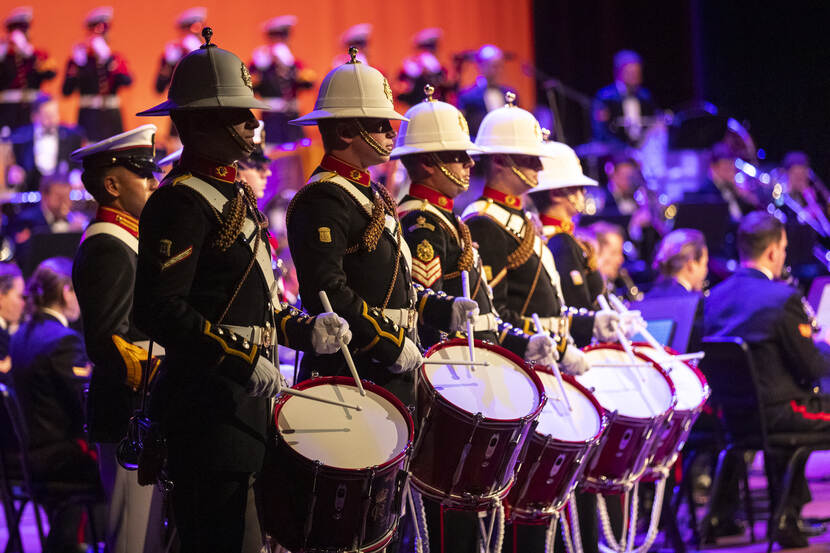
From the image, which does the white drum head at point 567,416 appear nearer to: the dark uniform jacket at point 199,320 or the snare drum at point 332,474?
the snare drum at point 332,474

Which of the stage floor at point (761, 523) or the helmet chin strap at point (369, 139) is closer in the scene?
the helmet chin strap at point (369, 139)

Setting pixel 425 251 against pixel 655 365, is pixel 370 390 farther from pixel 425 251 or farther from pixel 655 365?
pixel 655 365

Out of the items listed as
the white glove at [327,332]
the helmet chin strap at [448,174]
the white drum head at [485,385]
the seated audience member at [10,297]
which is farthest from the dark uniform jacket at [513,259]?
the seated audience member at [10,297]

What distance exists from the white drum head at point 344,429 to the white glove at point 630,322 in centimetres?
202

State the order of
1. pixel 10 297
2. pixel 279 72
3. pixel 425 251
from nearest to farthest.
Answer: pixel 425 251, pixel 10 297, pixel 279 72

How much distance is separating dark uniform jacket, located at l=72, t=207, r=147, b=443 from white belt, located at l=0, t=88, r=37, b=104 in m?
10.1

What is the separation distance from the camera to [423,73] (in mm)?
14508

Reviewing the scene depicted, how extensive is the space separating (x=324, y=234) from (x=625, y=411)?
73.1 inches

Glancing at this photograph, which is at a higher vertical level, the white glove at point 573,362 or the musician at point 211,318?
the musician at point 211,318

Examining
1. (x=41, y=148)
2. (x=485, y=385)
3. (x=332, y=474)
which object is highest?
(x=332, y=474)

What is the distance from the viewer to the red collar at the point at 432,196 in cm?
469

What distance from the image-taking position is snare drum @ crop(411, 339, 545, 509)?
397 centimetres

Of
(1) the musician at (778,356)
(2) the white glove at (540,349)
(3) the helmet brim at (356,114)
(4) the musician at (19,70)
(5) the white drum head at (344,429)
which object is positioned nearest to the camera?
(5) the white drum head at (344,429)

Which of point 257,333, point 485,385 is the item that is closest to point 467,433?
point 485,385
